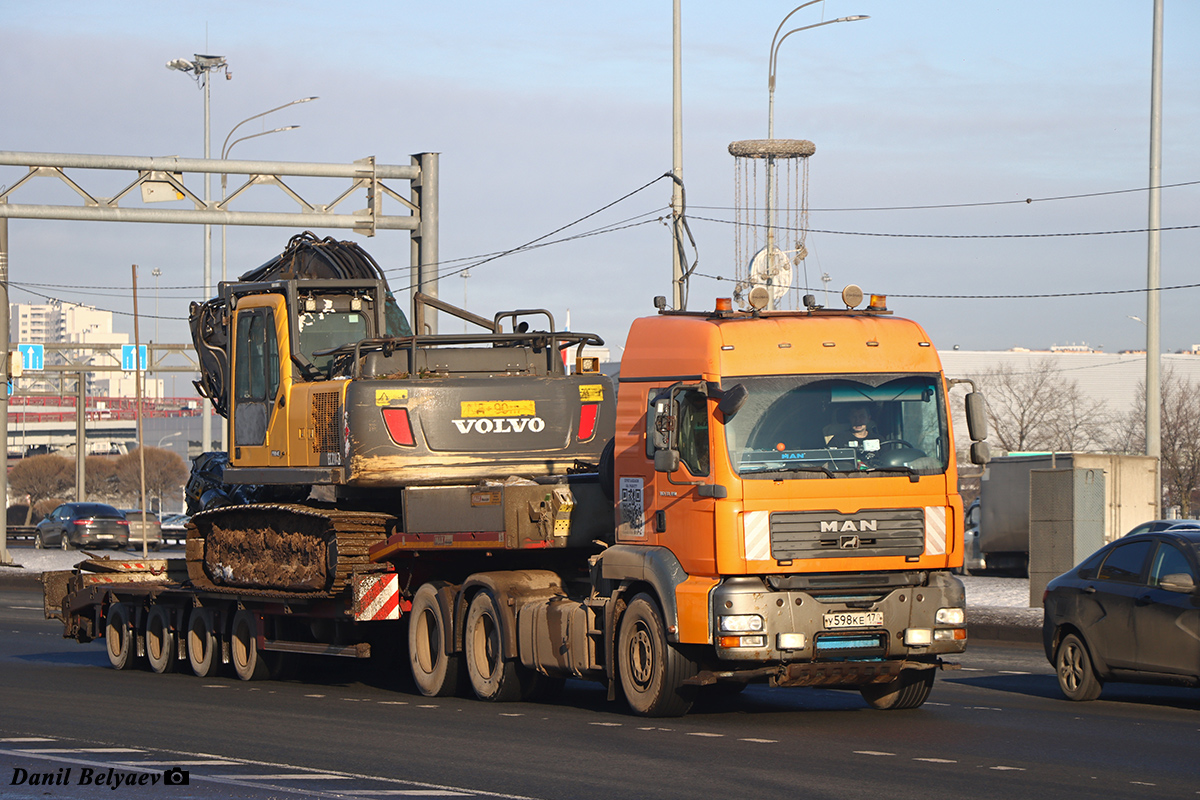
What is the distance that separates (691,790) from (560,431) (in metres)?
7.62

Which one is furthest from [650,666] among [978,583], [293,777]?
[978,583]

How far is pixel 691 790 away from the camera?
9.30 meters

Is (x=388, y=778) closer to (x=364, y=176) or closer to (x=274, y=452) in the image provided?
(x=274, y=452)

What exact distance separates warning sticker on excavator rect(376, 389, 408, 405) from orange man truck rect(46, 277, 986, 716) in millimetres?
18

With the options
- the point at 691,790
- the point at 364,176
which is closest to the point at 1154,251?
the point at 364,176

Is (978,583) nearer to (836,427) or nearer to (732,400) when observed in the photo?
(836,427)

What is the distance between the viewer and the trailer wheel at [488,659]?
570 inches

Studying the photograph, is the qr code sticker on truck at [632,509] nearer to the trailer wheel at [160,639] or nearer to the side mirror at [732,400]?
the side mirror at [732,400]

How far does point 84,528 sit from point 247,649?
36.6 metres

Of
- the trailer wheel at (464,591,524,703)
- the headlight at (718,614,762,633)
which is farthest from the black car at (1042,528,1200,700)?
the trailer wheel at (464,591,524,703)

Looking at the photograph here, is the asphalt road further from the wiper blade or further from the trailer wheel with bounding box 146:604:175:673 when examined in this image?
the trailer wheel with bounding box 146:604:175:673

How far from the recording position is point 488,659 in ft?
48.5

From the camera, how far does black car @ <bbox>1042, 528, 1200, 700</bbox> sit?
1312 centimetres

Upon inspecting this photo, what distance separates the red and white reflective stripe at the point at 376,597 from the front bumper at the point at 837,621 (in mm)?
4506
